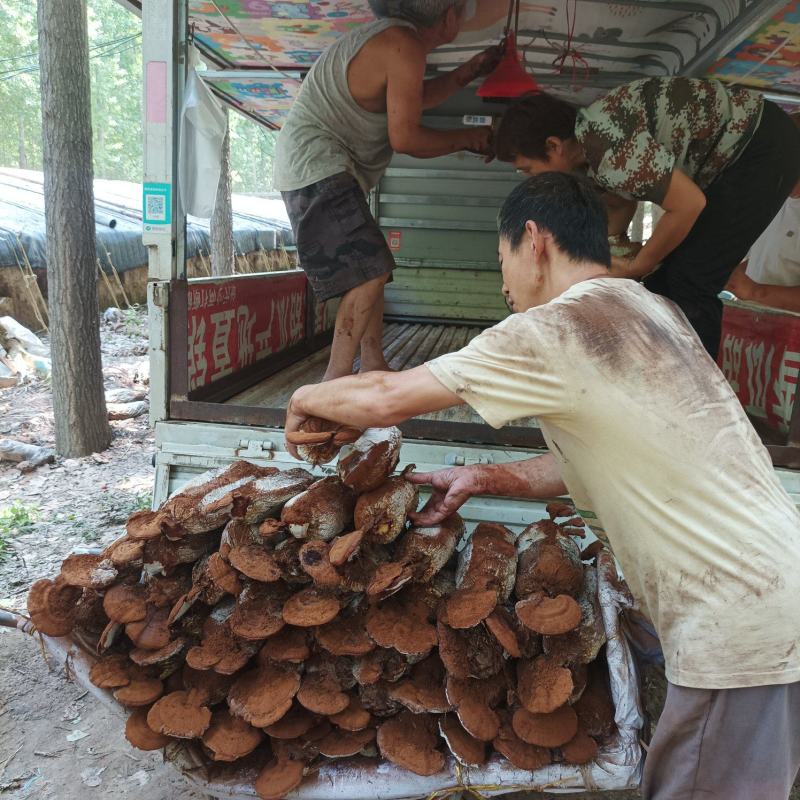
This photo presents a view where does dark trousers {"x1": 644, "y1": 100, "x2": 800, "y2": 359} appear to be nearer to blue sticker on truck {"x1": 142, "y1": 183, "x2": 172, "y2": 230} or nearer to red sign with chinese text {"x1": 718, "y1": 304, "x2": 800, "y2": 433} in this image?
red sign with chinese text {"x1": 718, "y1": 304, "x2": 800, "y2": 433}

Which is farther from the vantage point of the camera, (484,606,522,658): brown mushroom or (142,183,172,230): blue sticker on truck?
(142,183,172,230): blue sticker on truck

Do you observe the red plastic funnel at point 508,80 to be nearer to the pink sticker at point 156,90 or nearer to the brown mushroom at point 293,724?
the pink sticker at point 156,90

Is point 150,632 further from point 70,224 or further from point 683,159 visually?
point 70,224

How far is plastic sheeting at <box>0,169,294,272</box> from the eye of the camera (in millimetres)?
9438

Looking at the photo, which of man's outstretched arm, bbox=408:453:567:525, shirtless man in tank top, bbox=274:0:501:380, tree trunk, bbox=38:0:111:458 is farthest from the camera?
tree trunk, bbox=38:0:111:458

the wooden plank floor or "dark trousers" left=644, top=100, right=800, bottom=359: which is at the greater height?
"dark trousers" left=644, top=100, right=800, bottom=359

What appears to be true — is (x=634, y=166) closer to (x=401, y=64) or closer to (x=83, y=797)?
(x=401, y=64)

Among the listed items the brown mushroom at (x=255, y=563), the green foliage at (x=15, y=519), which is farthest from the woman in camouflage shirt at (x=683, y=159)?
the green foliage at (x=15, y=519)

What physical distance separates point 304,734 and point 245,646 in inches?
12.4

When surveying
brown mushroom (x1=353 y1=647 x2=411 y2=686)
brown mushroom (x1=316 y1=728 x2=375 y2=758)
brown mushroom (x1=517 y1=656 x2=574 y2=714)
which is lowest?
brown mushroom (x1=316 y1=728 x2=375 y2=758)

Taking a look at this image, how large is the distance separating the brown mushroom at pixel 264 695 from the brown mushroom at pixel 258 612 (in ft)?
0.39

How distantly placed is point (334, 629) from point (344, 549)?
0.28m

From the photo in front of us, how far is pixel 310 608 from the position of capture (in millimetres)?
1783

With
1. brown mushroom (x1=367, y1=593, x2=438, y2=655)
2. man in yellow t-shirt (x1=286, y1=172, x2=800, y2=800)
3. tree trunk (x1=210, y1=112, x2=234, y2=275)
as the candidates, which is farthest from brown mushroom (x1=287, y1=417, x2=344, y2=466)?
tree trunk (x1=210, y1=112, x2=234, y2=275)
